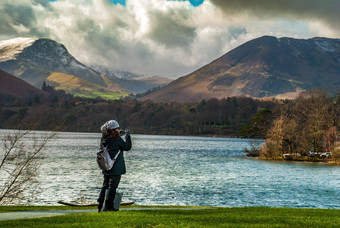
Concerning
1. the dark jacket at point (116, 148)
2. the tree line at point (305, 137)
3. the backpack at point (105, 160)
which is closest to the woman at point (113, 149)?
the dark jacket at point (116, 148)

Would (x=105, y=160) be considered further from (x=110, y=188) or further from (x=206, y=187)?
(x=206, y=187)

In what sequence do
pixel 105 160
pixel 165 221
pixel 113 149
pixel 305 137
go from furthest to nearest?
pixel 305 137
pixel 113 149
pixel 105 160
pixel 165 221

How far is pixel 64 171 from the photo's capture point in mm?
61938

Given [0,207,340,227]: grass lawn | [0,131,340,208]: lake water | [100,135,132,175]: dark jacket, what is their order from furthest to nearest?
A: 1. [0,131,340,208]: lake water
2. [100,135,132,175]: dark jacket
3. [0,207,340,227]: grass lawn

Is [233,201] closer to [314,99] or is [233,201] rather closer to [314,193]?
[314,193]

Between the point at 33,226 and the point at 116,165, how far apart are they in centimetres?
388

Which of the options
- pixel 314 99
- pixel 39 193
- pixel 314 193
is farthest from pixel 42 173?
pixel 314 99

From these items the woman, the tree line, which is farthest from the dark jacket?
the tree line

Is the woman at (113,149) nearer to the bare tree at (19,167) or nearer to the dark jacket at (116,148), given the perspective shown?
the dark jacket at (116,148)

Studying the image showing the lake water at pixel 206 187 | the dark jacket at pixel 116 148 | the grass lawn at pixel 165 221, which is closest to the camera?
the grass lawn at pixel 165 221

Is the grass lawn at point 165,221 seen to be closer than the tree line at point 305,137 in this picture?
Yes

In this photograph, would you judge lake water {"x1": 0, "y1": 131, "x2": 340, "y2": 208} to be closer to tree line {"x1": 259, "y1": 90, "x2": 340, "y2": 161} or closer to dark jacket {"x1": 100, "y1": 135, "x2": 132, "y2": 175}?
dark jacket {"x1": 100, "y1": 135, "x2": 132, "y2": 175}

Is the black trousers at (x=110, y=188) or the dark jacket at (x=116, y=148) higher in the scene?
the dark jacket at (x=116, y=148)

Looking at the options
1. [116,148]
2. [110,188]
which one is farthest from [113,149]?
[110,188]
